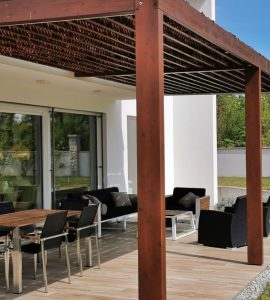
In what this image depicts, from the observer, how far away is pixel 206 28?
5484 millimetres

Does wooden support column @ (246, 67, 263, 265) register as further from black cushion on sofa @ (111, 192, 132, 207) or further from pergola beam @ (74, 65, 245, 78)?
black cushion on sofa @ (111, 192, 132, 207)

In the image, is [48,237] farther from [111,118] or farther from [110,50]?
[111,118]

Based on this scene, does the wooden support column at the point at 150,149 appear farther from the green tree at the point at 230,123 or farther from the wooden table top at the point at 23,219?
the green tree at the point at 230,123

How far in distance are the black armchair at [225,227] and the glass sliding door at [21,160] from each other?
327 cm

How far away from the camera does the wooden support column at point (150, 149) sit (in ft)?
14.3

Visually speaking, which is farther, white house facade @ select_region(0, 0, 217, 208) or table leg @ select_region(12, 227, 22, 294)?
white house facade @ select_region(0, 0, 217, 208)

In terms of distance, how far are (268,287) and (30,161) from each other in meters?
5.39

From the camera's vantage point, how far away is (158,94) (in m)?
4.35

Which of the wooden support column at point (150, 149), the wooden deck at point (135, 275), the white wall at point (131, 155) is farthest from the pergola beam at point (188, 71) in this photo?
the white wall at point (131, 155)

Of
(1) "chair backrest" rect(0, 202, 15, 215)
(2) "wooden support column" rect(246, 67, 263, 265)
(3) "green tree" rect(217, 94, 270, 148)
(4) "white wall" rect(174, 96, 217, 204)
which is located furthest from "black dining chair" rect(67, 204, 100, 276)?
(3) "green tree" rect(217, 94, 270, 148)

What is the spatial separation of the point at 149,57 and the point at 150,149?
2.35 feet

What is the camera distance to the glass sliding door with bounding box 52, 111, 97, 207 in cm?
1102

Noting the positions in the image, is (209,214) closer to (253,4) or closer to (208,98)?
(208,98)

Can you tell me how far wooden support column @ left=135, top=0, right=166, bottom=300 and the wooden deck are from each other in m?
1.65
